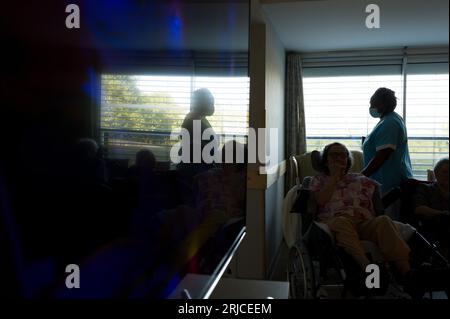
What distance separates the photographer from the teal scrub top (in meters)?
2.28

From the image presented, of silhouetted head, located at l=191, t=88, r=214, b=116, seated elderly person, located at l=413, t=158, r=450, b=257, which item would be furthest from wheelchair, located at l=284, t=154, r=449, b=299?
silhouetted head, located at l=191, t=88, r=214, b=116

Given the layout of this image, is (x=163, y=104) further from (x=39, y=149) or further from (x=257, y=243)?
(x=257, y=243)

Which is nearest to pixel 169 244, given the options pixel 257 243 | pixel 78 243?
pixel 78 243

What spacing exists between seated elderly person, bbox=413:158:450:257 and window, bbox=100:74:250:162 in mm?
1787

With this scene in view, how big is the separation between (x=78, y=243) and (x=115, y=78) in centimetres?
17

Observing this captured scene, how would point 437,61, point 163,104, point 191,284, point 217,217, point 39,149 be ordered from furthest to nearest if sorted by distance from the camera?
point 437,61 → point 217,217 → point 191,284 → point 163,104 → point 39,149

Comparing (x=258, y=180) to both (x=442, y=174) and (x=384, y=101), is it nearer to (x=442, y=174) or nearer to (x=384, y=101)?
(x=384, y=101)

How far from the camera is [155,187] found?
0.47 m

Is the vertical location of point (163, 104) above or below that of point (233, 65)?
below

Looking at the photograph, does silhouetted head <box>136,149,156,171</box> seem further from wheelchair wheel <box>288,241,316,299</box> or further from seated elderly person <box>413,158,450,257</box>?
seated elderly person <box>413,158,450,257</box>

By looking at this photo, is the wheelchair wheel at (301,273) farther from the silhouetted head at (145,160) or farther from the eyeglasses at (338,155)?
the silhouetted head at (145,160)

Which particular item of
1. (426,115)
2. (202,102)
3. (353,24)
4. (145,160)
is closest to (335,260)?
(202,102)

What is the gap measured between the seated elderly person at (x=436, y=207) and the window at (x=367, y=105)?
1727 millimetres

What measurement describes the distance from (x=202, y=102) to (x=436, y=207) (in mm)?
1863
